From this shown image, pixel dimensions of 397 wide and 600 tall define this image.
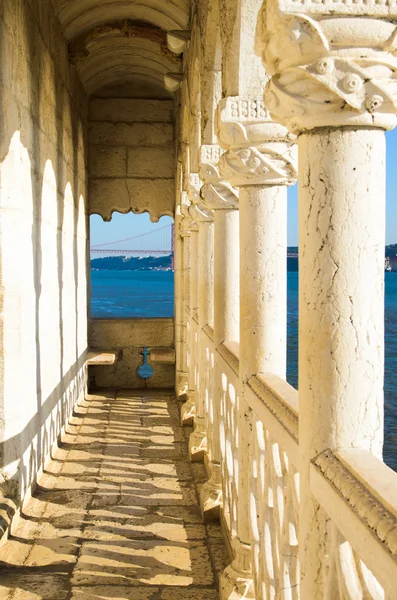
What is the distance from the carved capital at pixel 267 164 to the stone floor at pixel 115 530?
2.27 m

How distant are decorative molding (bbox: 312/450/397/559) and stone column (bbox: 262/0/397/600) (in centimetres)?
7

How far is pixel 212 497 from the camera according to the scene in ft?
17.0

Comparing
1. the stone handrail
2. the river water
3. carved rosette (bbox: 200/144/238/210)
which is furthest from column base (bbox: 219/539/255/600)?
the river water

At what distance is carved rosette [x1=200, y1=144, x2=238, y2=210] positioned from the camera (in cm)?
505

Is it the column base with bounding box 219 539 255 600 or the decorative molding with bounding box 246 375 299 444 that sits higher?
the decorative molding with bounding box 246 375 299 444

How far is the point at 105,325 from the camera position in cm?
1166

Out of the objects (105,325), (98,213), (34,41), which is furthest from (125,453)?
(98,213)

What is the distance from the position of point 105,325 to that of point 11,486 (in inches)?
257

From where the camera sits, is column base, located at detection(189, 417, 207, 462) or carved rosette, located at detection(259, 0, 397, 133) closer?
carved rosette, located at detection(259, 0, 397, 133)

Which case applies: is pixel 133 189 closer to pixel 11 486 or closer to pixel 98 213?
pixel 98 213

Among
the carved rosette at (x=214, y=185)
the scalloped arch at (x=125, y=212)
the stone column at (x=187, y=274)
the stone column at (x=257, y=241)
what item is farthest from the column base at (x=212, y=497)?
the scalloped arch at (x=125, y=212)

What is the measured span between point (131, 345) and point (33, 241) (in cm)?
593

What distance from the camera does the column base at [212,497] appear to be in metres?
5.14

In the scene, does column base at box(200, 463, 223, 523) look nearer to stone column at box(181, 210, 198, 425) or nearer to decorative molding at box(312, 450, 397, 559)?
stone column at box(181, 210, 198, 425)
